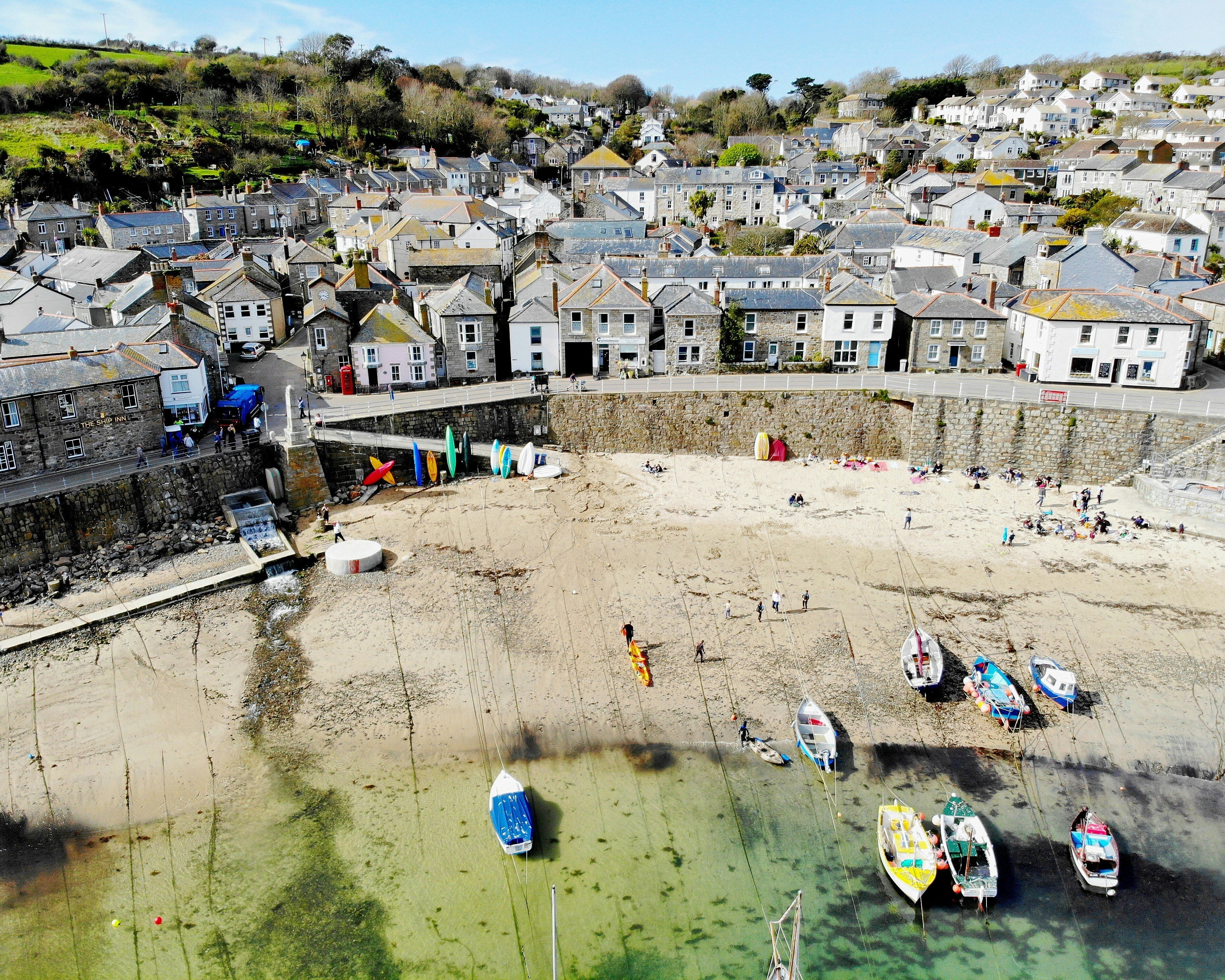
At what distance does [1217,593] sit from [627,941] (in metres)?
19.7

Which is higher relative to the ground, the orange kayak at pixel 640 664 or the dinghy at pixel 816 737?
the orange kayak at pixel 640 664

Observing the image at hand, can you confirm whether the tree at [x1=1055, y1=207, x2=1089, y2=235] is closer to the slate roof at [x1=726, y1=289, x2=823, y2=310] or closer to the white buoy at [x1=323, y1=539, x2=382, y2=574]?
the slate roof at [x1=726, y1=289, x2=823, y2=310]

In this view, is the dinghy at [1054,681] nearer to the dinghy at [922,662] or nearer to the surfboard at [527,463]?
the dinghy at [922,662]

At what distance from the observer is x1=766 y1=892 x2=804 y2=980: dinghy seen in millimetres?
13086

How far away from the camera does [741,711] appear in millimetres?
19781

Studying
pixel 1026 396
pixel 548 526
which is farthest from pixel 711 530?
pixel 1026 396

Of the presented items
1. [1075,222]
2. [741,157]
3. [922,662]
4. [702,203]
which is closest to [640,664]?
[922,662]

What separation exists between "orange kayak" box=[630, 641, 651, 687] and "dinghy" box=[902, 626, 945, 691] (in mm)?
6194

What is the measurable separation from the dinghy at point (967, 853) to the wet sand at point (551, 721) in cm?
72

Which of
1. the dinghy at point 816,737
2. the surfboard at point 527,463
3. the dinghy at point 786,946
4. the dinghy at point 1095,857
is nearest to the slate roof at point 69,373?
the surfboard at point 527,463

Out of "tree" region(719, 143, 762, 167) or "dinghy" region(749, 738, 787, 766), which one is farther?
"tree" region(719, 143, 762, 167)

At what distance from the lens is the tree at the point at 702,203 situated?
2746 inches

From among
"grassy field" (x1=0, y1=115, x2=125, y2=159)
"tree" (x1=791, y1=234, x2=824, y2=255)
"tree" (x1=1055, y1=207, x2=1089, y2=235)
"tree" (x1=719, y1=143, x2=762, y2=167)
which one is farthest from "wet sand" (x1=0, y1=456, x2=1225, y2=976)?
"grassy field" (x1=0, y1=115, x2=125, y2=159)

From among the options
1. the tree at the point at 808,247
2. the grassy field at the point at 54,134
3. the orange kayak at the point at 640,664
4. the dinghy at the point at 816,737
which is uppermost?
the grassy field at the point at 54,134
